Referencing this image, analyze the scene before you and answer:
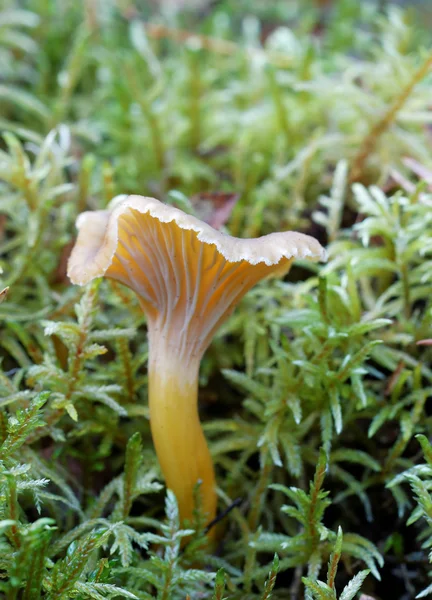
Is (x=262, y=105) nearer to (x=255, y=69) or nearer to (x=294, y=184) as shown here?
(x=255, y=69)

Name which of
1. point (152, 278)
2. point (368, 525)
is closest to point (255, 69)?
point (152, 278)

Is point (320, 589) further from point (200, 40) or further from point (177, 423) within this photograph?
point (200, 40)

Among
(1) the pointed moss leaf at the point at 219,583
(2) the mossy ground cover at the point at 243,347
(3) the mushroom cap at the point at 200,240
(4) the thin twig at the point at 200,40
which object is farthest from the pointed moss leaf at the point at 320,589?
(4) the thin twig at the point at 200,40

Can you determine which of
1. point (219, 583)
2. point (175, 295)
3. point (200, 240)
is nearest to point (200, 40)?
point (175, 295)

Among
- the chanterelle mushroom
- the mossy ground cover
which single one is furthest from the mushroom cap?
the mossy ground cover

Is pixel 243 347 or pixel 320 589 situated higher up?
pixel 243 347

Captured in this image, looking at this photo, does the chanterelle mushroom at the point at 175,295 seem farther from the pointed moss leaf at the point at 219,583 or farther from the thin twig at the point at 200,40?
the thin twig at the point at 200,40
